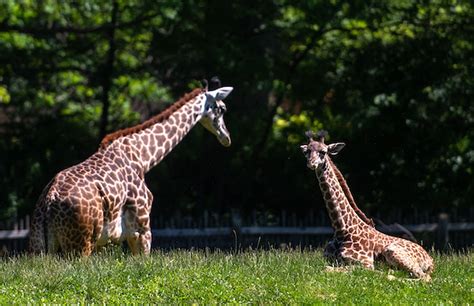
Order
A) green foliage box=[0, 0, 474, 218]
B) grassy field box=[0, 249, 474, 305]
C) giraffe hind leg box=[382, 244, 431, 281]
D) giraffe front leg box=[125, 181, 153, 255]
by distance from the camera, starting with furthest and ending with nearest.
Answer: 1. green foliage box=[0, 0, 474, 218]
2. giraffe front leg box=[125, 181, 153, 255]
3. giraffe hind leg box=[382, 244, 431, 281]
4. grassy field box=[0, 249, 474, 305]

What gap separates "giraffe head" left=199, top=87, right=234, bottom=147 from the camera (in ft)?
53.7

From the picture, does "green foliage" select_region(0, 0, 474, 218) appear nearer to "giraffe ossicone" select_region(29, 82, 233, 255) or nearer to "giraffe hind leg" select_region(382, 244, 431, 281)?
"giraffe ossicone" select_region(29, 82, 233, 255)

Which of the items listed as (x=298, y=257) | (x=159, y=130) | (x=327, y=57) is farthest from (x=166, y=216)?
(x=298, y=257)

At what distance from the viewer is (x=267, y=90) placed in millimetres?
22281

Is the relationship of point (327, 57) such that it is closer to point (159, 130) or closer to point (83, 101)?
point (83, 101)

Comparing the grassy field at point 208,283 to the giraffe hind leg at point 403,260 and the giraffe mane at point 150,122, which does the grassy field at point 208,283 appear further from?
the giraffe mane at point 150,122

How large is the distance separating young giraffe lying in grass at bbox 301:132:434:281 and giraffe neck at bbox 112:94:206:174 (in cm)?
295

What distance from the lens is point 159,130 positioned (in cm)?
1592

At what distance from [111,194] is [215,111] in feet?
9.42

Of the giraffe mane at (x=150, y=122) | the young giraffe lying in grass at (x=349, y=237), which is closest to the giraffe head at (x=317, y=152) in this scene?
the young giraffe lying in grass at (x=349, y=237)

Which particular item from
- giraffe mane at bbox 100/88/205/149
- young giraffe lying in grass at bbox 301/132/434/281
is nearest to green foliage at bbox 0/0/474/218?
giraffe mane at bbox 100/88/205/149

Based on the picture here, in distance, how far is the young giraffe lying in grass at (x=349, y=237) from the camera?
13062 mm

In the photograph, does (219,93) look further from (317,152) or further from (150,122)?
(317,152)

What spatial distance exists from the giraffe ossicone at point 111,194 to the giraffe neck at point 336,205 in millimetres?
2598
